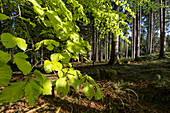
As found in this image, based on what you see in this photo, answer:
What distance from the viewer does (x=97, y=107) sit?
10.2 feet

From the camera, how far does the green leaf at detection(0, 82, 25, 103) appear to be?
0.60 m

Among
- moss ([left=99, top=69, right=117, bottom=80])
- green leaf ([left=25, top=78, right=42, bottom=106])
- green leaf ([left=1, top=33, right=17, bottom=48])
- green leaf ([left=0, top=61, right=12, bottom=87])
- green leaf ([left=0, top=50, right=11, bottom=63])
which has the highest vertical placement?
green leaf ([left=1, top=33, right=17, bottom=48])

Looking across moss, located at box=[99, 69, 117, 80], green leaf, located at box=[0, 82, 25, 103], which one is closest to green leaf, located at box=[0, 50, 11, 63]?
green leaf, located at box=[0, 82, 25, 103]

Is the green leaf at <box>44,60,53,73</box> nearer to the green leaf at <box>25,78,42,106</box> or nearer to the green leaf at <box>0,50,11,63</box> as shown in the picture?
the green leaf at <box>25,78,42,106</box>

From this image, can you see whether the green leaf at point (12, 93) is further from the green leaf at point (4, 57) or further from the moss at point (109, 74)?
the moss at point (109, 74)

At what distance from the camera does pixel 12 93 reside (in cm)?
60

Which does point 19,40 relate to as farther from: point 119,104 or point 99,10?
point 119,104

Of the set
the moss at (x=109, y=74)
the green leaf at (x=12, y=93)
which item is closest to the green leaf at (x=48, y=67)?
the green leaf at (x=12, y=93)

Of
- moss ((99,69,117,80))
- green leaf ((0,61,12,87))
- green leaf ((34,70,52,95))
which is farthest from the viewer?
moss ((99,69,117,80))

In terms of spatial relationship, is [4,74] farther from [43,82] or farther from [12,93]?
[43,82]

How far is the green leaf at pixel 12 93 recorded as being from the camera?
60 cm

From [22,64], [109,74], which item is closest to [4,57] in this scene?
[22,64]

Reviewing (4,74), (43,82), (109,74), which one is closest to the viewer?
(4,74)

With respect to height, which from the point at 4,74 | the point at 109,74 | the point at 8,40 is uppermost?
the point at 8,40
